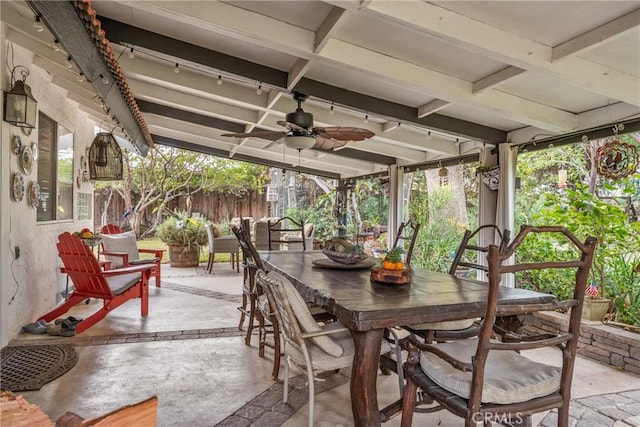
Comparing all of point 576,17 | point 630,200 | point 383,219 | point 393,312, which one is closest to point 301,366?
point 393,312

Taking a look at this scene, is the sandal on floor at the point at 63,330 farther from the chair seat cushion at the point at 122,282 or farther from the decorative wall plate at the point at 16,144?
the decorative wall plate at the point at 16,144

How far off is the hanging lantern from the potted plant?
2.88 meters

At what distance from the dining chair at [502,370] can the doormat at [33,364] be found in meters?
2.46

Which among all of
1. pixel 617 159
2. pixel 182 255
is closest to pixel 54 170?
pixel 182 255

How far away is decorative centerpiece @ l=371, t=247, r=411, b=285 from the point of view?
2346 mm

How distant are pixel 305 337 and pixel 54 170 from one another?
4128mm

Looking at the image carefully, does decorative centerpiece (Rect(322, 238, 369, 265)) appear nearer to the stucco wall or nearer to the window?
the stucco wall

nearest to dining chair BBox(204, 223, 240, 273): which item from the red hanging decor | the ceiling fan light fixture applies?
the ceiling fan light fixture

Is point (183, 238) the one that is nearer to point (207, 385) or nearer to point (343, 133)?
point (343, 133)

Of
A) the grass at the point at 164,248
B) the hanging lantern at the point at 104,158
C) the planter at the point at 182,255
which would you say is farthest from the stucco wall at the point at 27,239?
the grass at the point at 164,248

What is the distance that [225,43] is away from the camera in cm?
317

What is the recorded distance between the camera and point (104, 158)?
489cm

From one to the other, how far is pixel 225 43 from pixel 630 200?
15.5 ft

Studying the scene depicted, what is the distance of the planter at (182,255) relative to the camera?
7.96m
